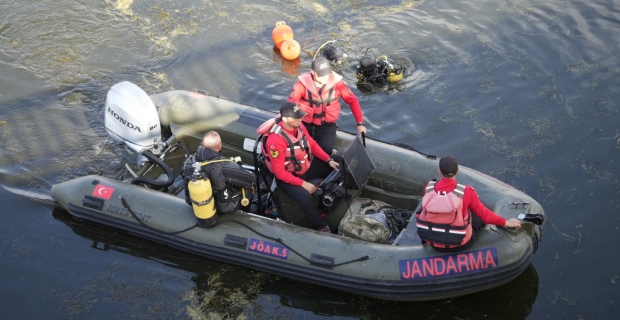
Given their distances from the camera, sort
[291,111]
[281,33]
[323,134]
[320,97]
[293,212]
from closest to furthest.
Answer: [291,111] < [293,212] < [320,97] < [323,134] < [281,33]

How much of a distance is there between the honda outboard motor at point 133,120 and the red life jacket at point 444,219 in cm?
265

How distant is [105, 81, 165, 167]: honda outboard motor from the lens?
5.70m

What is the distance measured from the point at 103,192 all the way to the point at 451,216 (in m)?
2.97

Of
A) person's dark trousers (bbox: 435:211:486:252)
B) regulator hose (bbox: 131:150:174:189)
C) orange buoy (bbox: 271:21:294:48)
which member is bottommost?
orange buoy (bbox: 271:21:294:48)

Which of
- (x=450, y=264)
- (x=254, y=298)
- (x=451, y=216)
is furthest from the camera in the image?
(x=254, y=298)

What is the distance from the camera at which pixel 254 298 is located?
16.5ft

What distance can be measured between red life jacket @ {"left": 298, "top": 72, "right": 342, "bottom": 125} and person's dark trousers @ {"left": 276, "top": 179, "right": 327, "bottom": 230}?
736 millimetres

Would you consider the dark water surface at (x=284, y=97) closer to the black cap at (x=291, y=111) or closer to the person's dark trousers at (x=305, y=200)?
the person's dark trousers at (x=305, y=200)

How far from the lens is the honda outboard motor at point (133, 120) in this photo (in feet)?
18.7

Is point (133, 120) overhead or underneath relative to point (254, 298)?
overhead

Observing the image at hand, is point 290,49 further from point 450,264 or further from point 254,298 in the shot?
point 450,264

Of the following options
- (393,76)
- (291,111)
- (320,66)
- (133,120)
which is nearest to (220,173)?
(291,111)

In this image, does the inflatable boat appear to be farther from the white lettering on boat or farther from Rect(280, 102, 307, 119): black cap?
Rect(280, 102, 307, 119): black cap

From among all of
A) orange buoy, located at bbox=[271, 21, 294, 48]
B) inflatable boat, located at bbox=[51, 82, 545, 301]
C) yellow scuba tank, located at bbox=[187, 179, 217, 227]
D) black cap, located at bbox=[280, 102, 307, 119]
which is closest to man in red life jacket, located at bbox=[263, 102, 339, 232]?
black cap, located at bbox=[280, 102, 307, 119]
